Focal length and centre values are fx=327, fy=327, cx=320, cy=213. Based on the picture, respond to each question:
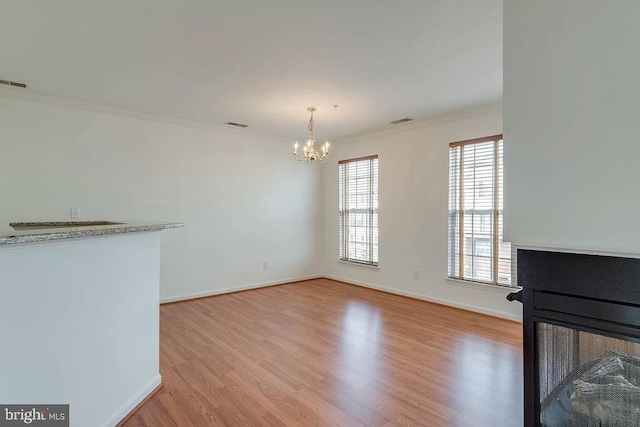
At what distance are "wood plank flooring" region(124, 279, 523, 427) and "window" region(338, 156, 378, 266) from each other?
4.74ft

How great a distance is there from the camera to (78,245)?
1.76 meters

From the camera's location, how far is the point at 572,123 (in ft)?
4.50

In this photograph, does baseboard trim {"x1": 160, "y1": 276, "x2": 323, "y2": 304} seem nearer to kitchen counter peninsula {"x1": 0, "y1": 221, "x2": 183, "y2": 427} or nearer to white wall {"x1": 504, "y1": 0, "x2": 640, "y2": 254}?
kitchen counter peninsula {"x1": 0, "y1": 221, "x2": 183, "y2": 427}

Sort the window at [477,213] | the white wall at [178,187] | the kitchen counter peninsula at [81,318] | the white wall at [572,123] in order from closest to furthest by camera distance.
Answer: the white wall at [572,123], the kitchen counter peninsula at [81,318], the white wall at [178,187], the window at [477,213]

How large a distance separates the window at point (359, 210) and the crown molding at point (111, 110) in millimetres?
1645

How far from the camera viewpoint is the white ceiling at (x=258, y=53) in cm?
215

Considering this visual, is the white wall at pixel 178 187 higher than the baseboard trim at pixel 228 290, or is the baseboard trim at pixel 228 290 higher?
the white wall at pixel 178 187

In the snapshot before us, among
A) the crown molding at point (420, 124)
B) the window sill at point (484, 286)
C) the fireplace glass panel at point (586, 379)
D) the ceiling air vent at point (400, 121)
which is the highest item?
the ceiling air vent at point (400, 121)

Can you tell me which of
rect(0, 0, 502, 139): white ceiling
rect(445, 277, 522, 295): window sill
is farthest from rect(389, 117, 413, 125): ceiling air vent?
rect(445, 277, 522, 295): window sill

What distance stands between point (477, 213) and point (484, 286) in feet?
3.09

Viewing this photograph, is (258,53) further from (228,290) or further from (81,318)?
(228,290)

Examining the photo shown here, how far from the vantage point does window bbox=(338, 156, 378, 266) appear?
566 centimetres

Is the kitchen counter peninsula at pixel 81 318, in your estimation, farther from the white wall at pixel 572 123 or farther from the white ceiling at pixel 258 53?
the white wall at pixel 572 123

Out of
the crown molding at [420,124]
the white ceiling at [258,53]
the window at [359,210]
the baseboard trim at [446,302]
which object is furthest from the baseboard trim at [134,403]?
the crown molding at [420,124]
